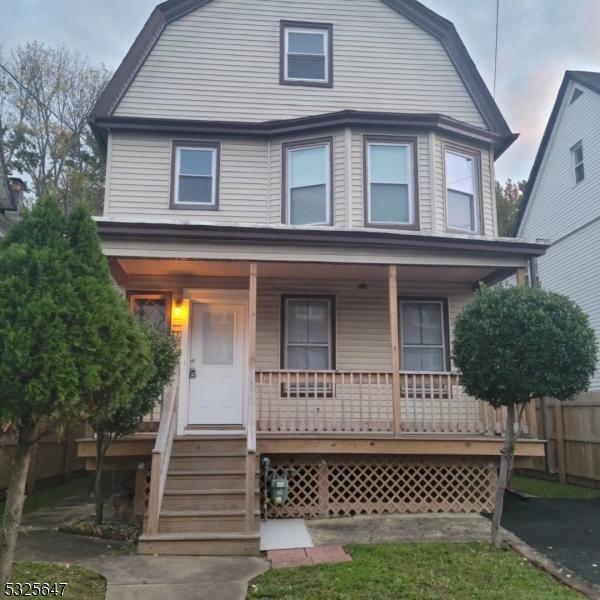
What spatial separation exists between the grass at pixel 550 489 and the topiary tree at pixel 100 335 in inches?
322

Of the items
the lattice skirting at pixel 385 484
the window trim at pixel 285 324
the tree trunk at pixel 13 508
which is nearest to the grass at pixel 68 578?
the tree trunk at pixel 13 508

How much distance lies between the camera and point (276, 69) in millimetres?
11156

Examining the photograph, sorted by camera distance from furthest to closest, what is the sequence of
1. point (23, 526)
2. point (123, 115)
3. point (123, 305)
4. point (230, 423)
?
point (123, 115)
point (230, 423)
point (23, 526)
point (123, 305)

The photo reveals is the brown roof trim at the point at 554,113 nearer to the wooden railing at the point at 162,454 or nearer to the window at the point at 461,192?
the window at the point at 461,192

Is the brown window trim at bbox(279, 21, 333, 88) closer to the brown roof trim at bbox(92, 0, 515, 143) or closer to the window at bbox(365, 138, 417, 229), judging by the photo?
the brown roof trim at bbox(92, 0, 515, 143)

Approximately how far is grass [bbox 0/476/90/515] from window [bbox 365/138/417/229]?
23.5 ft

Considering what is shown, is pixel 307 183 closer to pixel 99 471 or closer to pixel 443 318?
pixel 443 318

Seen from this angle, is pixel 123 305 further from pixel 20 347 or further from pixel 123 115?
pixel 123 115

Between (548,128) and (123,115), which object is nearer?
(123,115)

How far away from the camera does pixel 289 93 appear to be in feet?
36.3

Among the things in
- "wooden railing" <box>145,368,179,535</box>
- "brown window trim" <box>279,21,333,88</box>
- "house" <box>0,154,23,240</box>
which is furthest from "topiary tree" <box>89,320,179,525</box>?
"house" <box>0,154,23,240</box>

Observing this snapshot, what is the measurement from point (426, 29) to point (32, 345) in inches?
415

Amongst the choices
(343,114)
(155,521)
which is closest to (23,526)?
(155,521)

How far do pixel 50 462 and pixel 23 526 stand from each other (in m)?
4.17
